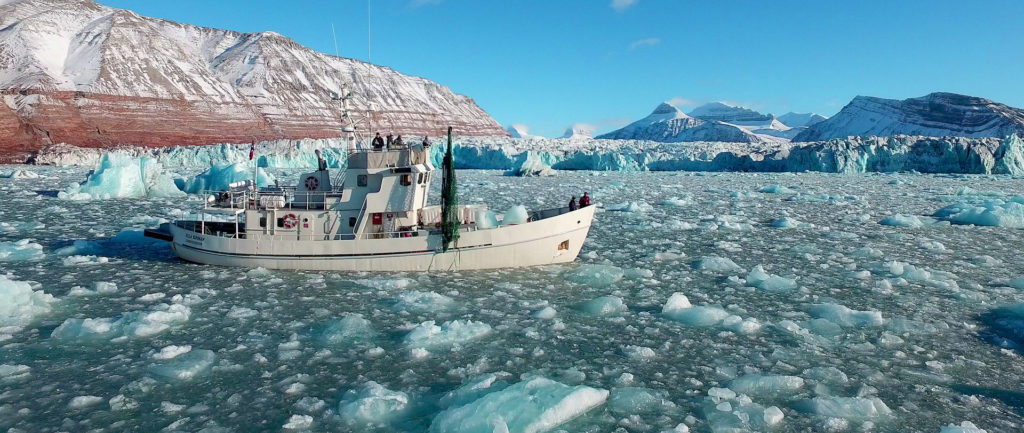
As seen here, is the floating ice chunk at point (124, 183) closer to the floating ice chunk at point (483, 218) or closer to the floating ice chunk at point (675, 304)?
the floating ice chunk at point (483, 218)

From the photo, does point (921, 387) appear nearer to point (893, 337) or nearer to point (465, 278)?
point (893, 337)

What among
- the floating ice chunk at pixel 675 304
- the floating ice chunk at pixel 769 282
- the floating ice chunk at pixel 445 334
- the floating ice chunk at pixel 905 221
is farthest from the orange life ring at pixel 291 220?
the floating ice chunk at pixel 905 221

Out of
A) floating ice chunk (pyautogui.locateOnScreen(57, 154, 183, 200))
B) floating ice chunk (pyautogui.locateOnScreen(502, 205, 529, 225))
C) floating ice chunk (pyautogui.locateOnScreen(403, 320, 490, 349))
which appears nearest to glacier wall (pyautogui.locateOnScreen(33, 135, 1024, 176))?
floating ice chunk (pyautogui.locateOnScreen(57, 154, 183, 200))

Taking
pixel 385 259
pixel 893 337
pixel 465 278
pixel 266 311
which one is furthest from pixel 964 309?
pixel 266 311

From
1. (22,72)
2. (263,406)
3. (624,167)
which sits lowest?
(263,406)

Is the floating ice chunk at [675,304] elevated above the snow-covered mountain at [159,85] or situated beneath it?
situated beneath

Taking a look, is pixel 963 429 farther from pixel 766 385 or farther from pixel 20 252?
pixel 20 252
